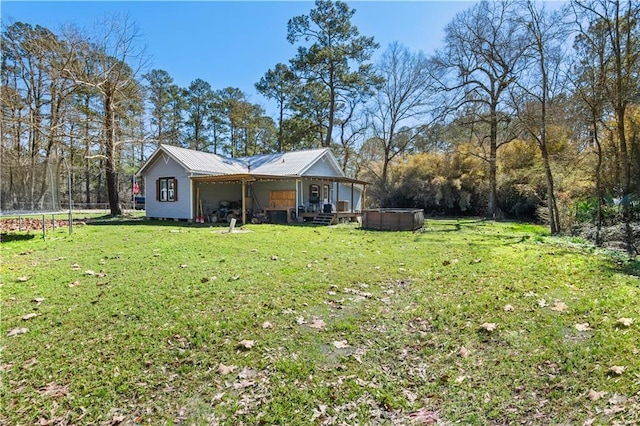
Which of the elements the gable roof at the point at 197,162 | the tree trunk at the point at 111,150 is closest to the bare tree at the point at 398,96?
the gable roof at the point at 197,162

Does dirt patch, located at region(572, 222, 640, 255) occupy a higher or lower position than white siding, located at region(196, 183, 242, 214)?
lower

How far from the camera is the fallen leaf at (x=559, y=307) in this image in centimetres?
394

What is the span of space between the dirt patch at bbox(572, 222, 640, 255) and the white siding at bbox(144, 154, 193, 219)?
1553 centimetres

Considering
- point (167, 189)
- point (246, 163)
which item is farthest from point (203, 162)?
point (246, 163)

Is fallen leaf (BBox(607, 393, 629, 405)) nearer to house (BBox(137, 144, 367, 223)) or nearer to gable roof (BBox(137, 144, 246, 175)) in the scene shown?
house (BBox(137, 144, 367, 223))

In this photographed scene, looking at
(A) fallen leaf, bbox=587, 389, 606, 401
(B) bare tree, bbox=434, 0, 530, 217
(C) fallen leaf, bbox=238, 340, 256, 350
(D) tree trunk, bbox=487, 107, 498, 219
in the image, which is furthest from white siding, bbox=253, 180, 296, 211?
(A) fallen leaf, bbox=587, 389, 606, 401

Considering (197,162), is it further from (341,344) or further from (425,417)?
(425,417)

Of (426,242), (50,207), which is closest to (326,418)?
(426,242)

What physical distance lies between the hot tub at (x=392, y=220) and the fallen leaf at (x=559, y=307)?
29.4 feet

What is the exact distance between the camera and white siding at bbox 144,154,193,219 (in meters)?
17.1

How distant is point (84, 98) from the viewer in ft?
89.9

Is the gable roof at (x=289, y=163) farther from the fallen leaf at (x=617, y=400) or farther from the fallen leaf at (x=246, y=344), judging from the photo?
the fallen leaf at (x=617, y=400)

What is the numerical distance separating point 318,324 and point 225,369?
1.14 meters

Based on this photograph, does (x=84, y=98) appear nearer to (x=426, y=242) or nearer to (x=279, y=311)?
(x=426, y=242)
